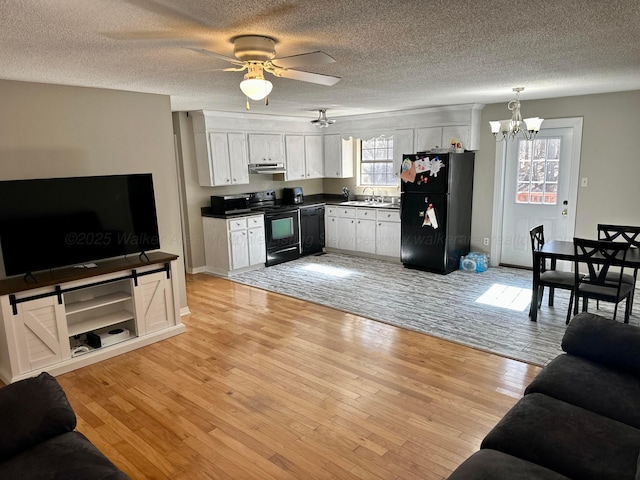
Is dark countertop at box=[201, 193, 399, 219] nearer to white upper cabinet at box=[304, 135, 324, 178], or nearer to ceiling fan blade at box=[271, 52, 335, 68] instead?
white upper cabinet at box=[304, 135, 324, 178]

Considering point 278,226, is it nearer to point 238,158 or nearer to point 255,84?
point 238,158

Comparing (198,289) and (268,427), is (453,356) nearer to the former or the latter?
(268,427)

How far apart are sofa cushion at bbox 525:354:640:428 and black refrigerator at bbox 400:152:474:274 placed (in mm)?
3614

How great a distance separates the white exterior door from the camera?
5.60m

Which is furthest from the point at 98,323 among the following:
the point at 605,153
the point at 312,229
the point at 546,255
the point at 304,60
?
the point at 605,153

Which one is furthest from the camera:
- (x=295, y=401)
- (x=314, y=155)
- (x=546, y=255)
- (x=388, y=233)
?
(x=314, y=155)

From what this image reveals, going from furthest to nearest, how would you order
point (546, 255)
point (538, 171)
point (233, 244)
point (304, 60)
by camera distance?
point (233, 244), point (538, 171), point (546, 255), point (304, 60)

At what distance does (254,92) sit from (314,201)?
533cm

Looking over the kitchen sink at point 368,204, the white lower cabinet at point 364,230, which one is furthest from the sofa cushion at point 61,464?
the kitchen sink at point 368,204

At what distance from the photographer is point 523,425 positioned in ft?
6.47

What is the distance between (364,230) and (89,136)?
171 inches

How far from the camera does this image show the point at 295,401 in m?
3.07

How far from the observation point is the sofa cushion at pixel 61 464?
1.74 meters

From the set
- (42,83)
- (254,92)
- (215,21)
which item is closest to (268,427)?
(254,92)
